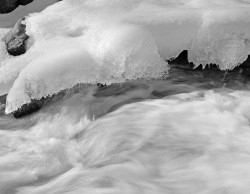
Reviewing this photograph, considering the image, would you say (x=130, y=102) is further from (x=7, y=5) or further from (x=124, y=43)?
(x=7, y=5)

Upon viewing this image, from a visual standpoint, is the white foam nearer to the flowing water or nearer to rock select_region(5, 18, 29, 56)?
the flowing water

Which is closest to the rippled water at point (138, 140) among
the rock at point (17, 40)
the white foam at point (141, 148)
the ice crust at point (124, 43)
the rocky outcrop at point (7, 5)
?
the white foam at point (141, 148)

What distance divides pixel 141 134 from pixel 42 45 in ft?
5.66

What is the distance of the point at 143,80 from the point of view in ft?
14.7

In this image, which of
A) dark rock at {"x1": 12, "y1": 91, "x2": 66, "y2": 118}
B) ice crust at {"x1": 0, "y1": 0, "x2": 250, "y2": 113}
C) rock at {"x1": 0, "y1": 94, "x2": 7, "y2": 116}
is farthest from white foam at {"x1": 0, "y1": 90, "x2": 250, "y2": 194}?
rock at {"x1": 0, "y1": 94, "x2": 7, "y2": 116}

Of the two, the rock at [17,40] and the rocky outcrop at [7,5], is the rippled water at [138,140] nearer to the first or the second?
the rock at [17,40]

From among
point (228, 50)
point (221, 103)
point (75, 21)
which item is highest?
point (75, 21)

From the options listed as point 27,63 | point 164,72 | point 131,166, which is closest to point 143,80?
point 164,72

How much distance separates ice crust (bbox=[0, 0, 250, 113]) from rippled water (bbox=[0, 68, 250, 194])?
292 millimetres

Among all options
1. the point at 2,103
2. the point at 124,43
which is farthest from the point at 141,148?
the point at 2,103

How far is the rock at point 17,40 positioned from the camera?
4684 mm

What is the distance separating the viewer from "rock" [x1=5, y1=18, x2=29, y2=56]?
4684 mm

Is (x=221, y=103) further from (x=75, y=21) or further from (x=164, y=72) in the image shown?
(x=75, y=21)

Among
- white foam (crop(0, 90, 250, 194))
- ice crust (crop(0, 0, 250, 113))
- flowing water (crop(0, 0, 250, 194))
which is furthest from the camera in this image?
ice crust (crop(0, 0, 250, 113))
